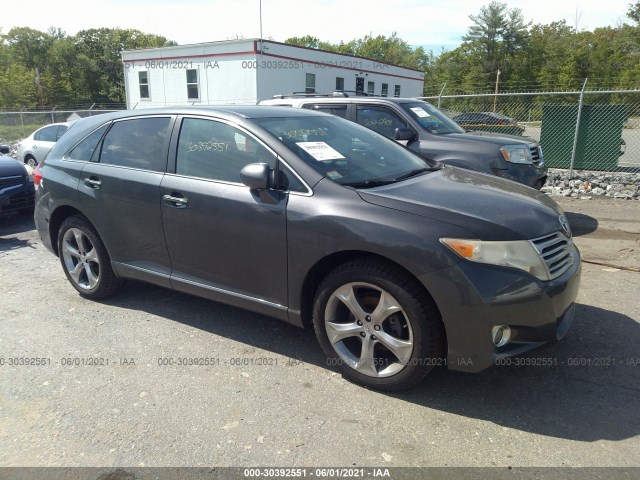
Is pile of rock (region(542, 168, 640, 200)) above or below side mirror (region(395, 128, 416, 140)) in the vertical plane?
below

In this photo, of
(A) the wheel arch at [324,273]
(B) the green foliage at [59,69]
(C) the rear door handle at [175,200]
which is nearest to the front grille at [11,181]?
(C) the rear door handle at [175,200]

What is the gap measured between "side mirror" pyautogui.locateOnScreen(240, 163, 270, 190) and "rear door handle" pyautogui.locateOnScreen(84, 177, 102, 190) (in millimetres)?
1682

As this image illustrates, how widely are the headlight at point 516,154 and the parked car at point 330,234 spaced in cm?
295

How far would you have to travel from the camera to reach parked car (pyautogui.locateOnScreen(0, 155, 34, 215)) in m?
7.30

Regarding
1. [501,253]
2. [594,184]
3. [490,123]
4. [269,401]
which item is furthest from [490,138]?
[490,123]

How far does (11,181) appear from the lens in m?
7.44

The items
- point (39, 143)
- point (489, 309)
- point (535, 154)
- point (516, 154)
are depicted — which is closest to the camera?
point (489, 309)

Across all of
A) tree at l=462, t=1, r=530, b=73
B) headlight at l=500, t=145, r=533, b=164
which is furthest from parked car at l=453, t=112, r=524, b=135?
tree at l=462, t=1, r=530, b=73

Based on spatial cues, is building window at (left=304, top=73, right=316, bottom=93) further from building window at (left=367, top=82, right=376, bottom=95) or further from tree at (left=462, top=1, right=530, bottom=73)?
tree at (left=462, top=1, right=530, bottom=73)

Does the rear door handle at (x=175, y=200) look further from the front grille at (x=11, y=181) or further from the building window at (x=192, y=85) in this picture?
the building window at (x=192, y=85)

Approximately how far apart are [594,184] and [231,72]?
53.6ft

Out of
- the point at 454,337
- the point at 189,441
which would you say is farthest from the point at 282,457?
the point at 454,337

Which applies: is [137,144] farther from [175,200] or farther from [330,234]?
[330,234]

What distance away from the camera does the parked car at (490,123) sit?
1300cm
